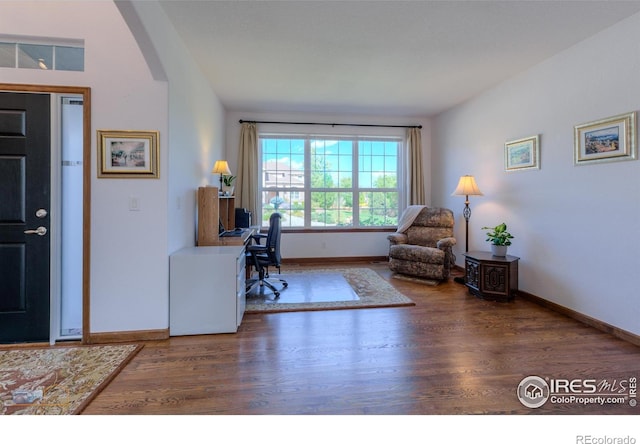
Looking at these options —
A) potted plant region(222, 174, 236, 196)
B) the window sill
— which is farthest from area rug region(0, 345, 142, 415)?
the window sill

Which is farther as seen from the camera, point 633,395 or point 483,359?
point 483,359

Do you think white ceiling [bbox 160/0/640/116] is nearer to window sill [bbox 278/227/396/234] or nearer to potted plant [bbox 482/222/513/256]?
potted plant [bbox 482/222/513/256]

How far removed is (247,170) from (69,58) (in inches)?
111

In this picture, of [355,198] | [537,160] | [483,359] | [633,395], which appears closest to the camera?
[633,395]

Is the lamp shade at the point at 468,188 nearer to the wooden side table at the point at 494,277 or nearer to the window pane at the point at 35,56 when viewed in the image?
the wooden side table at the point at 494,277

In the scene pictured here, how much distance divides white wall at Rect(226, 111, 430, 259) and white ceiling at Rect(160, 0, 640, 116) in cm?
95

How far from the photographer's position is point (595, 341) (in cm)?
233

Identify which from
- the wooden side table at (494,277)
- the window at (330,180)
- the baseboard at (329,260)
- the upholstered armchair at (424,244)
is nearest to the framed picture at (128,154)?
the window at (330,180)

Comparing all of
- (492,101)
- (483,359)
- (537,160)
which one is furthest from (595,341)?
(492,101)

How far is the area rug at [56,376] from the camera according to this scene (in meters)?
1.57

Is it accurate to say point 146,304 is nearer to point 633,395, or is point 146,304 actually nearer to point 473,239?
point 633,395

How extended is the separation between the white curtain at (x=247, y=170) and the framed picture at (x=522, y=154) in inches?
149

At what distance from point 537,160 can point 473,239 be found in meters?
1.52

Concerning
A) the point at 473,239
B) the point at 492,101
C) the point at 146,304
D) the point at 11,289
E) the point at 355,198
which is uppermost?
the point at 492,101
